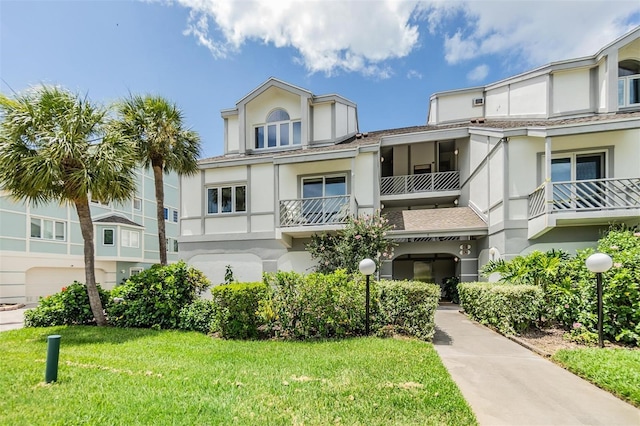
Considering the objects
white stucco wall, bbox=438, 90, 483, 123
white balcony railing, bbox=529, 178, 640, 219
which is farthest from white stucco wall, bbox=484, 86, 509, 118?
white balcony railing, bbox=529, 178, 640, 219

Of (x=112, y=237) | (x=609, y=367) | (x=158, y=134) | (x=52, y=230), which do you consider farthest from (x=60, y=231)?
(x=609, y=367)

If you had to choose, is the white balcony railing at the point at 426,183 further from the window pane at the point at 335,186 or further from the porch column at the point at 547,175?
the porch column at the point at 547,175

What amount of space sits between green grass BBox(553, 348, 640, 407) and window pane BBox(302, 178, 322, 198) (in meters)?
10.8

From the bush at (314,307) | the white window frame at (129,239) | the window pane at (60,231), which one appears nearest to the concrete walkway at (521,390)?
the bush at (314,307)

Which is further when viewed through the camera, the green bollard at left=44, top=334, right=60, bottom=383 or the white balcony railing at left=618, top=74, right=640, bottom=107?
the white balcony railing at left=618, top=74, right=640, bottom=107

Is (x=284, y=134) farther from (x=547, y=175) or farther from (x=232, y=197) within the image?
(x=547, y=175)

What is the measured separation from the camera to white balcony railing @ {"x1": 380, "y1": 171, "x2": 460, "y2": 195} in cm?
1664

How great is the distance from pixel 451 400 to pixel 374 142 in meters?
11.6

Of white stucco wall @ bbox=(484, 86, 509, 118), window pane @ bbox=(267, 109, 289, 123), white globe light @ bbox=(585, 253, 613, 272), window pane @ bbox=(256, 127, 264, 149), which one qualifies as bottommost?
white globe light @ bbox=(585, 253, 613, 272)

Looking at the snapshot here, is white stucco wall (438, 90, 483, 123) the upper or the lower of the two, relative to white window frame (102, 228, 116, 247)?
upper

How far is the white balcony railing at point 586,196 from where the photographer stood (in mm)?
10484

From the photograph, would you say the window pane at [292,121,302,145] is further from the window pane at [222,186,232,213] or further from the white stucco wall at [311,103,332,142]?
the window pane at [222,186,232,213]

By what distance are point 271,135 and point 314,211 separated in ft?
19.5

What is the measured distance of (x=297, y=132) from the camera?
17156 millimetres
